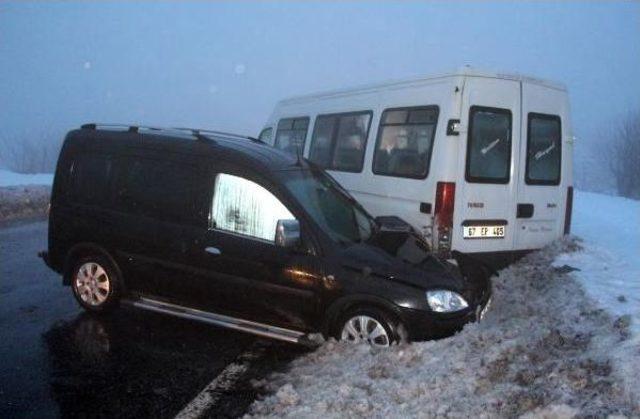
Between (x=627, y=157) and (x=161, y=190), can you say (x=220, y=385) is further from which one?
(x=627, y=157)

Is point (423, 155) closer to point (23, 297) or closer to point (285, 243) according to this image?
point (285, 243)

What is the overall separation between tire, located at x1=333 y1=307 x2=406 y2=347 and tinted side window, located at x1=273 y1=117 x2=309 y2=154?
585 cm

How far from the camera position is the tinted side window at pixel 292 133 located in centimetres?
1071

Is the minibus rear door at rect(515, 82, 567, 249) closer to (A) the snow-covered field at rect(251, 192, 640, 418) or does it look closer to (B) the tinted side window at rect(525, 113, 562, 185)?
(B) the tinted side window at rect(525, 113, 562, 185)

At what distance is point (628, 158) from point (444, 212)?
69.2m

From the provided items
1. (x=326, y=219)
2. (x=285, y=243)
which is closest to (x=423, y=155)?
(x=326, y=219)

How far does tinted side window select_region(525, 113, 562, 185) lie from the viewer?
7.70m

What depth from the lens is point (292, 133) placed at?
36.8 ft

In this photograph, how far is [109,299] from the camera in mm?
6055

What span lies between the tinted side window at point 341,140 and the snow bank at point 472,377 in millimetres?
4185

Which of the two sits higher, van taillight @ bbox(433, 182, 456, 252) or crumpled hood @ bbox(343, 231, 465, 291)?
van taillight @ bbox(433, 182, 456, 252)

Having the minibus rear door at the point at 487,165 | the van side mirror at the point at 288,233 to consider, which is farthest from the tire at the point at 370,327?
the minibus rear door at the point at 487,165

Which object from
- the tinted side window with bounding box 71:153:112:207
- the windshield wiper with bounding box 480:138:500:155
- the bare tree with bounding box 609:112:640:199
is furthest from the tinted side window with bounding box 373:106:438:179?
the bare tree with bounding box 609:112:640:199

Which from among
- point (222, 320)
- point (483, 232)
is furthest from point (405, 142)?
point (222, 320)
